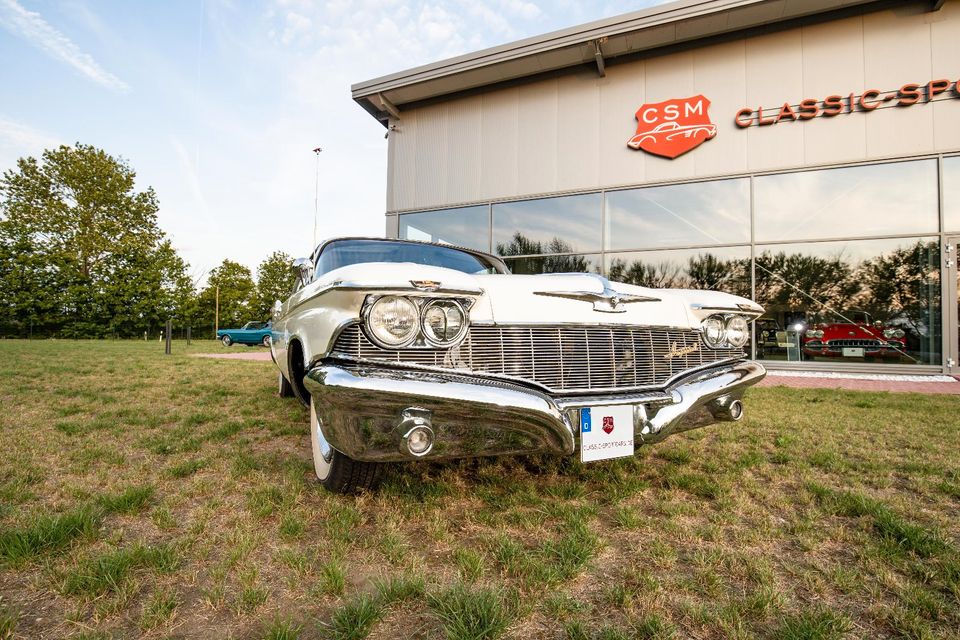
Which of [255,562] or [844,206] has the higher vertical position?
[844,206]

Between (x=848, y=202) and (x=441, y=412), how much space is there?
31.0ft

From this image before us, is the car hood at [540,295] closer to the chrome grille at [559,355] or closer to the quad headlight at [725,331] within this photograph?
the chrome grille at [559,355]

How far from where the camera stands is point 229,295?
34312 millimetres

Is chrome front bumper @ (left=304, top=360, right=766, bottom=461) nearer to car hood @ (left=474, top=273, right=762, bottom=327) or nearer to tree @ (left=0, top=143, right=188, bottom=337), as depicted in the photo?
car hood @ (left=474, top=273, right=762, bottom=327)

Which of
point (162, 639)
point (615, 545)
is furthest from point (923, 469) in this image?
point (162, 639)

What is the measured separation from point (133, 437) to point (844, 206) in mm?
10506

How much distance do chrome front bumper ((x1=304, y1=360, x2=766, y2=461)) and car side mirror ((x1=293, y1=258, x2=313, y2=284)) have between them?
1.32m

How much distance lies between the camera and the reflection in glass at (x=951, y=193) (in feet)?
24.5

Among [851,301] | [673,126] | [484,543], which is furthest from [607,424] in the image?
[673,126]

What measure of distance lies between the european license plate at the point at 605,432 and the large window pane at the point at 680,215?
7916 millimetres

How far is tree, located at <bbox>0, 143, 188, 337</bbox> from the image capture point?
940 inches

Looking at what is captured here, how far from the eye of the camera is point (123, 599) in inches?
55.2

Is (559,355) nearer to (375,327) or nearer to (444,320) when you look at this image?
(444,320)

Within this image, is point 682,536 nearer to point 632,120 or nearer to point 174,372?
point 174,372
